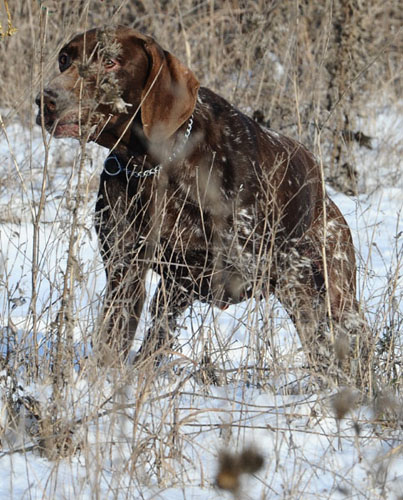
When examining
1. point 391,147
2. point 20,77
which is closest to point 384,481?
point 391,147

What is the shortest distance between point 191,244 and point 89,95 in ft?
2.35

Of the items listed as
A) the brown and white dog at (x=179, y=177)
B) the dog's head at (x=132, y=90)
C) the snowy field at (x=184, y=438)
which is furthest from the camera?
the brown and white dog at (x=179, y=177)

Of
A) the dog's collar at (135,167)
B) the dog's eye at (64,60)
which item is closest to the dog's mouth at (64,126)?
the dog's collar at (135,167)

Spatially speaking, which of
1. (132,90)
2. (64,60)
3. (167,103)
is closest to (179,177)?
(167,103)

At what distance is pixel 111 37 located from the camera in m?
2.32

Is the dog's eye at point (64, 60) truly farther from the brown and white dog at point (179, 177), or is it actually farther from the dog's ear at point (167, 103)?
the dog's ear at point (167, 103)

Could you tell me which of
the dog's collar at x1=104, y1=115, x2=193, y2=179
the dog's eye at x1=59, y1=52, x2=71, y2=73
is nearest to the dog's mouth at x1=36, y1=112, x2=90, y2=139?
the dog's collar at x1=104, y1=115, x2=193, y2=179

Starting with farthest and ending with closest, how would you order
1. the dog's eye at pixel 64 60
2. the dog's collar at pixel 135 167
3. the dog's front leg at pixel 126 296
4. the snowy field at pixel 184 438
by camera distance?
the dog's eye at pixel 64 60 < the dog's collar at pixel 135 167 < the dog's front leg at pixel 126 296 < the snowy field at pixel 184 438

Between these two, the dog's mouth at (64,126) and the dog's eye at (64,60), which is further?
the dog's eye at (64,60)

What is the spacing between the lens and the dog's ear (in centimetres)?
345

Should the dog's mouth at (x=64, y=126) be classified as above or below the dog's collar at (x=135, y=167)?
above

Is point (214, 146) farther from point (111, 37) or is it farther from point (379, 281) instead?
point (379, 281)

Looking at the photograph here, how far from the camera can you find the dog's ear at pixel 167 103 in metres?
3.45

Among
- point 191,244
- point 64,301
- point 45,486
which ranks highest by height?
point 191,244
